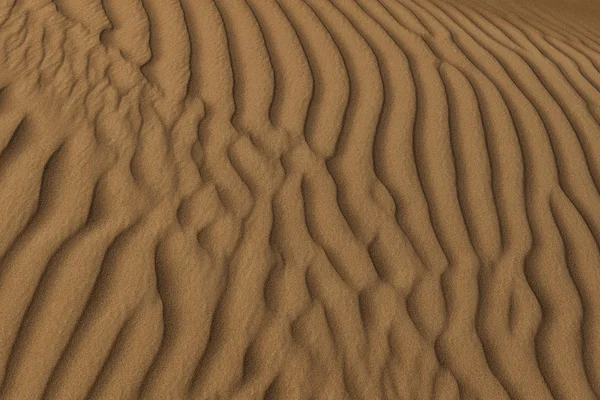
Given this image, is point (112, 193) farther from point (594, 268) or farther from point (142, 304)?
point (594, 268)

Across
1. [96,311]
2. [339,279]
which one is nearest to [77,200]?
[96,311]

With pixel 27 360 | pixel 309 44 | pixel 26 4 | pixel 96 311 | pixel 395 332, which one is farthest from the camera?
pixel 309 44

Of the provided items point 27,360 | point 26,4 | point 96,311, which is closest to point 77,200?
point 96,311

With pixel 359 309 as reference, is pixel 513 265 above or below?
above

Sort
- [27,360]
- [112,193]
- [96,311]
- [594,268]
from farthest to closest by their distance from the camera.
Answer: [594,268], [112,193], [96,311], [27,360]

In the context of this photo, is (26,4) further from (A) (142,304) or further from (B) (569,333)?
(B) (569,333)

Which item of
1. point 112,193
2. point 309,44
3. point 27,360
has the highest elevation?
point 309,44

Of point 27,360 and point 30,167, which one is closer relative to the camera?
point 27,360
